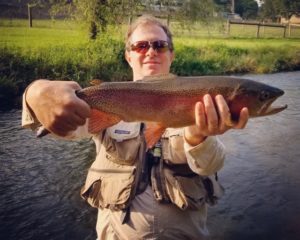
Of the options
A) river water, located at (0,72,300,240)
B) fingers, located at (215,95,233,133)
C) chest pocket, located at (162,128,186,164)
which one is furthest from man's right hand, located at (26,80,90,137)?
river water, located at (0,72,300,240)

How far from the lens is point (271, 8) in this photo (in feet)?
239

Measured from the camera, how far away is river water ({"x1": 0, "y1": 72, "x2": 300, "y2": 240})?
6266mm

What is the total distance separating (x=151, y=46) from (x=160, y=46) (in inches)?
3.7

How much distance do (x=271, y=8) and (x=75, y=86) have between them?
249ft

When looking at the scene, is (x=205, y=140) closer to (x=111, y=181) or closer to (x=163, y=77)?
(x=163, y=77)

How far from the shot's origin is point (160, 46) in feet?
11.6

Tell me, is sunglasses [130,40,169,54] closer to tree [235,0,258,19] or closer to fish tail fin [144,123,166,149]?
fish tail fin [144,123,166,149]

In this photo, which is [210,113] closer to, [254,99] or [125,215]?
[254,99]

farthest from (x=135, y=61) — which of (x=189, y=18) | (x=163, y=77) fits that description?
(x=189, y=18)

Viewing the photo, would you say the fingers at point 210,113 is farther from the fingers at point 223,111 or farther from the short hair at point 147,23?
the short hair at point 147,23

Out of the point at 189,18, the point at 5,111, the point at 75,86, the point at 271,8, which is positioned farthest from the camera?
the point at 271,8

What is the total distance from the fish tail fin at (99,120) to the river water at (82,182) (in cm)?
385

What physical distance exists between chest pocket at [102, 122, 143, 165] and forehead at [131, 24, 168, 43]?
0.84m

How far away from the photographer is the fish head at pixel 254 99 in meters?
2.58
